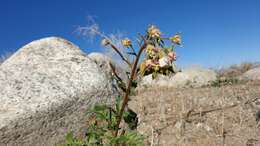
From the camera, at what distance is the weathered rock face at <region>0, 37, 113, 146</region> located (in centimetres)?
382

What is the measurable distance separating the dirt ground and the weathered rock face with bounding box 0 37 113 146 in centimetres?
83

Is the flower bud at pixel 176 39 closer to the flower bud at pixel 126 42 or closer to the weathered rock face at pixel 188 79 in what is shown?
the flower bud at pixel 126 42

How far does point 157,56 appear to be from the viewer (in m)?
1.60

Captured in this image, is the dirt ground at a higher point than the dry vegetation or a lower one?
lower

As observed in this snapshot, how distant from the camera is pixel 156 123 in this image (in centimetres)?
649

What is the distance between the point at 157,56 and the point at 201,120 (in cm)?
512

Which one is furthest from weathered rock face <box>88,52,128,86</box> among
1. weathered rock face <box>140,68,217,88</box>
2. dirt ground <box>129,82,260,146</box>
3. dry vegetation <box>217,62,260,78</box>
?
dry vegetation <box>217,62,260,78</box>

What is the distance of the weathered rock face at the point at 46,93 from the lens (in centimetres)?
A: 382

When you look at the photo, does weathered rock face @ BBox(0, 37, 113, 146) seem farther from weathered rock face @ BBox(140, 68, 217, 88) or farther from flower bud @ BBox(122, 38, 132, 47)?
weathered rock face @ BBox(140, 68, 217, 88)

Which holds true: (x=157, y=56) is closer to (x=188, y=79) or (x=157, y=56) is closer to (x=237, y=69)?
(x=188, y=79)

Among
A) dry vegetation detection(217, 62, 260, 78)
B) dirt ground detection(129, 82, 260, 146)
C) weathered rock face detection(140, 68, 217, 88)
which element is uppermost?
dry vegetation detection(217, 62, 260, 78)

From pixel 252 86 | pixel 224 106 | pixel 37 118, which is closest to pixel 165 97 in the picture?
pixel 224 106

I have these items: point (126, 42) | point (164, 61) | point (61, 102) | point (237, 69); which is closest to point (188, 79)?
point (237, 69)

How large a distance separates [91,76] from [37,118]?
0.77m
